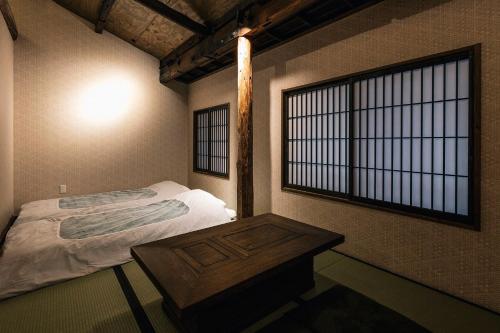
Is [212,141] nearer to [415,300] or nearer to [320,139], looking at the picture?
[320,139]

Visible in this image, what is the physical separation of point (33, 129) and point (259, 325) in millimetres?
4496

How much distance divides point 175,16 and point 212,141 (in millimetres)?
2204

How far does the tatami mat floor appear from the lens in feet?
5.55

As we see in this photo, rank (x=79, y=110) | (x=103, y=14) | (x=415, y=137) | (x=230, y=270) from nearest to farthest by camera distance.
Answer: (x=230, y=270)
(x=415, y=137)
(x=103, y=14)
(x=79, y=110)

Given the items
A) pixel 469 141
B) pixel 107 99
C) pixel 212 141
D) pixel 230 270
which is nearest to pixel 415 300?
pixel 469 141

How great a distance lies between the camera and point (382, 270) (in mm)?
2416

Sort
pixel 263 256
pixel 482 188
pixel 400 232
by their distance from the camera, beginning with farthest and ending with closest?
pixel 400 232
pixel 482 188
pixel 263 256

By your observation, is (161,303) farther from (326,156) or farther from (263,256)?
(326,156)

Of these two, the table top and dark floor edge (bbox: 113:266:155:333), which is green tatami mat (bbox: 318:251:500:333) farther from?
dark floor edge (bbox: 113:266:155:333)

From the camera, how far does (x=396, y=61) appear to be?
7.52ft

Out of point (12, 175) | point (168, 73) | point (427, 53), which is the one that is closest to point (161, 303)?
point (427, 53)

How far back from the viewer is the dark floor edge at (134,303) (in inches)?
66.9

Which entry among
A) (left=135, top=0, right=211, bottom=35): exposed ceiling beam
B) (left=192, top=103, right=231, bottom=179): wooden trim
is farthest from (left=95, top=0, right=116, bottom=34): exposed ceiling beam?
(left=192, top=103, right=231, bottom=179): wooden trim

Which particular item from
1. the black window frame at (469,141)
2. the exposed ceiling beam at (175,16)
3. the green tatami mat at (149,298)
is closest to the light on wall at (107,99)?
the exposed ceiling beam at (175,16)
